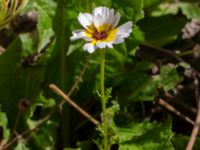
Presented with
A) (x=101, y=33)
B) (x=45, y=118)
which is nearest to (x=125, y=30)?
(x=101, y=33)

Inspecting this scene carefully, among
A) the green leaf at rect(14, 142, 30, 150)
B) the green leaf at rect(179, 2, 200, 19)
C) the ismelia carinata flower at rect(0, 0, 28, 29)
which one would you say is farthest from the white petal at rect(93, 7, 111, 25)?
the green leaf at rect(179, 2, 200, 19)

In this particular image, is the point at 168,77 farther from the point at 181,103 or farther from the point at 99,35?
the point at 99,35

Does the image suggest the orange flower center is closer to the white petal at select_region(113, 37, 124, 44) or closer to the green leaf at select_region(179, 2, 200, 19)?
the white petal at select_region(113, 37, 124, 44)

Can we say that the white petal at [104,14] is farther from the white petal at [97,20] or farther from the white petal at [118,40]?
the white petal at [118,40]

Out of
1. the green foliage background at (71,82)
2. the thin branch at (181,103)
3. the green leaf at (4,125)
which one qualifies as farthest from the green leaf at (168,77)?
the green leaf at (4,125)

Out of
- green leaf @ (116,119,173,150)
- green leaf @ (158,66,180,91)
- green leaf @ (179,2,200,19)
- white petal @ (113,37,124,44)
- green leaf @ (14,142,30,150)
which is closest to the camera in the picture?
white petal @ (113,37,124,44)
